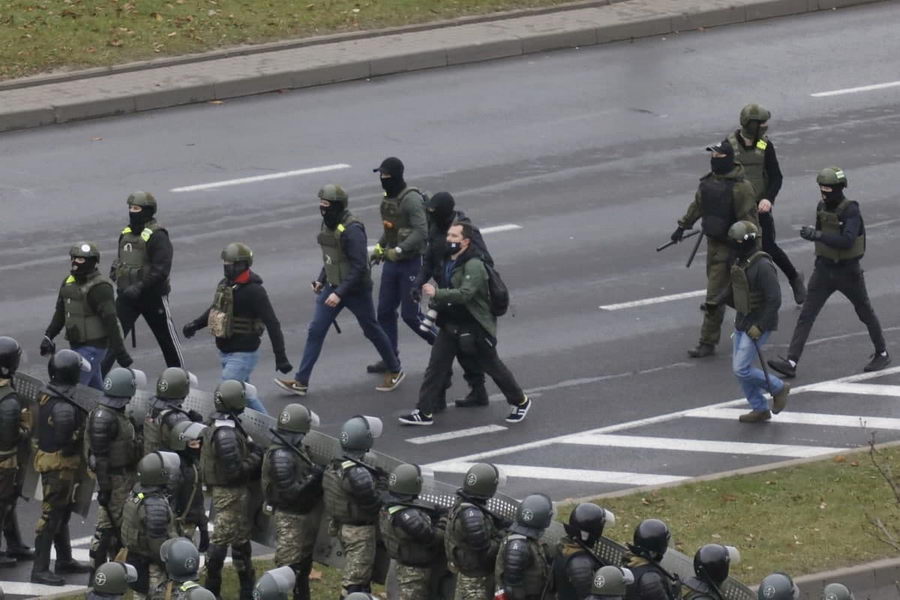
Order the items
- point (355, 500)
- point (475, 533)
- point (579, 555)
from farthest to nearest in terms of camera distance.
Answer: point (355, 500) < point (475, 533) < point (579, 555)

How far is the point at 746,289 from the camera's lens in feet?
52.7

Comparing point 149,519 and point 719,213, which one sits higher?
point 719,213

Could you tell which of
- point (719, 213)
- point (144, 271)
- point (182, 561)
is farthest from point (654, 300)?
point (182, 561)

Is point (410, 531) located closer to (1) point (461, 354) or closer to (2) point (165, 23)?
(1) point (461, 354)

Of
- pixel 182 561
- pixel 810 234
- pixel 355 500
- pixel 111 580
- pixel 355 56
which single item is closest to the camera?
pixel 111 580

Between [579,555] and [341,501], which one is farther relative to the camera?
[341,501]

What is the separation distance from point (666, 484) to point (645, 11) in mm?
13306

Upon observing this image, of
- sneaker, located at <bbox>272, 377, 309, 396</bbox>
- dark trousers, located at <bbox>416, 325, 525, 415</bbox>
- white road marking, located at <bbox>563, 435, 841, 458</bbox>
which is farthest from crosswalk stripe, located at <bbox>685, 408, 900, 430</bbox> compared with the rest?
sneaker, located at <bbox>272, 377, 309, 396</bbox>

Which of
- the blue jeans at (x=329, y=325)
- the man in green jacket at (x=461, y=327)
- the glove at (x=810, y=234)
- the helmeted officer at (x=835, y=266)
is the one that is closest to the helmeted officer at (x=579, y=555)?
the man in green jacket at (x=461, y=327)

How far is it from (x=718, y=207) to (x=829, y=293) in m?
1.25

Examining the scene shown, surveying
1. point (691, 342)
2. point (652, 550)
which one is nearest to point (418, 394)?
point (691, 342)

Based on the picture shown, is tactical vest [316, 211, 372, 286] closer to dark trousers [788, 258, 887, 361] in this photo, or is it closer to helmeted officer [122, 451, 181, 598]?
dark trousers [788, 258, 887, 361]

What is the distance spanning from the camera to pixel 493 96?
2461cm

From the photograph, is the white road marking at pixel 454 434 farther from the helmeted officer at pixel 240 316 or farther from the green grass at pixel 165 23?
the green grass at pixel 165 23
